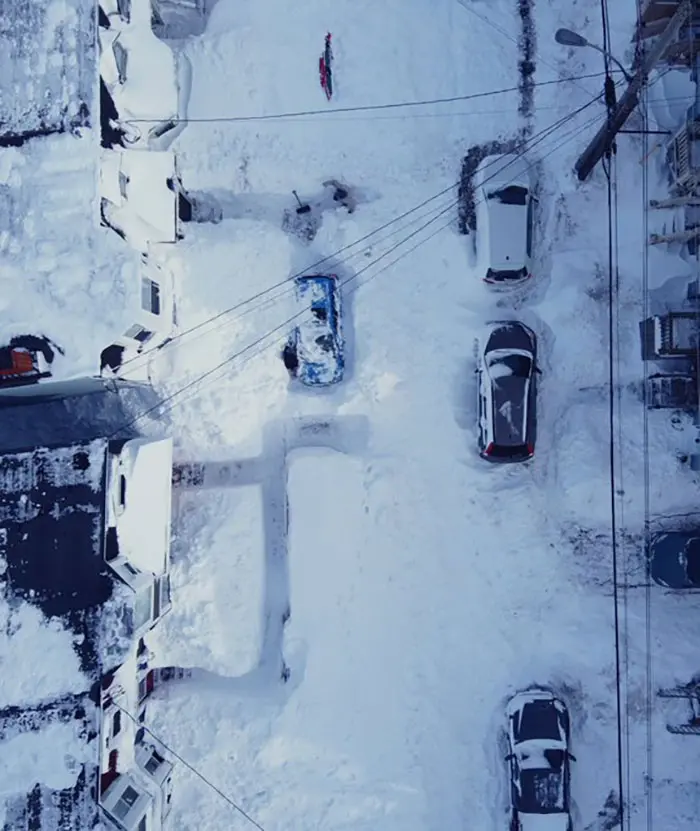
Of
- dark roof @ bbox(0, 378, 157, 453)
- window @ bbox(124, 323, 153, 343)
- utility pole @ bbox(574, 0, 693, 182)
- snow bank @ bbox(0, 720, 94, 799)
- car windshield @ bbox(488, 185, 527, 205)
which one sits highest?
utility pole @ bbox(574, 0, 693, 182)

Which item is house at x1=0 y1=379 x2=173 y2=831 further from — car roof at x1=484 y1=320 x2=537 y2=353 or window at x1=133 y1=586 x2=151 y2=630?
car roof at x1=484 y1=320 x2=537 y2=353

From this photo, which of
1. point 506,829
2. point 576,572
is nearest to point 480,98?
point 576,572

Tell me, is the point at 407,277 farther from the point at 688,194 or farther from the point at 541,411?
the point at 688,194

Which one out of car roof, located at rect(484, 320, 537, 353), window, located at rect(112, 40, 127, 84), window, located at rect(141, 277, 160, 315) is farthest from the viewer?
car roof, located at rect(484, 320, 537, 353)

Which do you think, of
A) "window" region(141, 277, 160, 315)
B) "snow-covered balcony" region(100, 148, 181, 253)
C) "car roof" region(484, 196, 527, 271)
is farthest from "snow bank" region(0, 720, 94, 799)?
"car roof" region(484, 196, 527, 271)

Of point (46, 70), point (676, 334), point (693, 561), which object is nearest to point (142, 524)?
point (46, 70)

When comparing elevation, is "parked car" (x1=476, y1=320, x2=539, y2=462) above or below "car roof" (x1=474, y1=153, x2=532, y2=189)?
below
